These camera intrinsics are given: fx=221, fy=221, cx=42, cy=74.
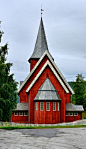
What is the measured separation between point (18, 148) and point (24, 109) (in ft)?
91.2

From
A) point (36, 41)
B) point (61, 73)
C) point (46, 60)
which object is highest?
point (36, 41)

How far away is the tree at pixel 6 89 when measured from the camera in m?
28.0

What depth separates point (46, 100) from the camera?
3459cm

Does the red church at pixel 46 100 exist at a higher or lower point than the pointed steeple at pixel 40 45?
lower

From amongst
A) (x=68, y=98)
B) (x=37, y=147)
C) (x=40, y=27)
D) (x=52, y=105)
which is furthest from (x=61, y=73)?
(x=37, y=147)

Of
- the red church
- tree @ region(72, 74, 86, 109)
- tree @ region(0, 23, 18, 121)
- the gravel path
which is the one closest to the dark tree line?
tree @ region(72, 74, 86, 109)

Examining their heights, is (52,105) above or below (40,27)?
below

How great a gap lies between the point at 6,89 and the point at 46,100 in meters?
8.51

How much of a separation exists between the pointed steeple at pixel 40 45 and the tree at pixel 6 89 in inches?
515

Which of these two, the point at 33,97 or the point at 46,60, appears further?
the point at 46,60

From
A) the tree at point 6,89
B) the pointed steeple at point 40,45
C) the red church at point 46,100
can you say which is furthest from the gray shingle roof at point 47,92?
the pointed steeple at point 40,45

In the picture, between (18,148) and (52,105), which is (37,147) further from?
(52,105)

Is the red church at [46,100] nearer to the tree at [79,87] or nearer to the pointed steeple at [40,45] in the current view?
the pointed steeple at [40,45]

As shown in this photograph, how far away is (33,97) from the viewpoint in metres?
37.4
